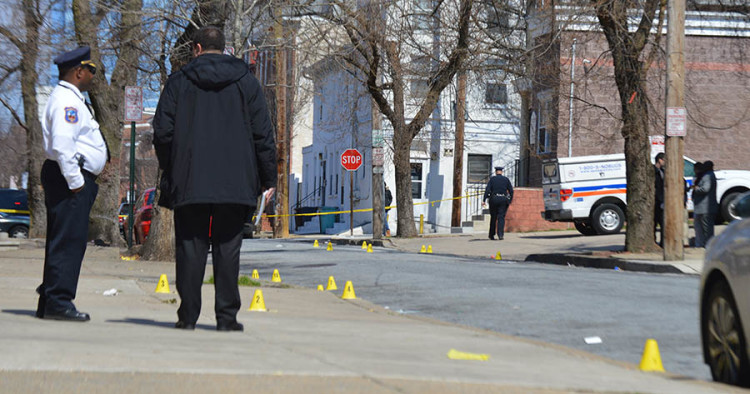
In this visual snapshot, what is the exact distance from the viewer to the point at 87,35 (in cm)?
2056

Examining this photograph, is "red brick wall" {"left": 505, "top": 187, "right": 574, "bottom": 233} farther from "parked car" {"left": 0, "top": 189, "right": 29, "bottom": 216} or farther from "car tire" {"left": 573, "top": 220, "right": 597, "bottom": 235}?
"parked car" {"left": 0, "top": 189, "right": 29, "bottom": 216}

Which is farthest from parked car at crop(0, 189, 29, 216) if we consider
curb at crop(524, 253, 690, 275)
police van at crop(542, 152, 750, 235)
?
curb at crop(524, 253, 690, 275)

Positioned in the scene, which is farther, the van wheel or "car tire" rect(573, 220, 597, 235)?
"car tire" rect(573, 220, 597, 235)

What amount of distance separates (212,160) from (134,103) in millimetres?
12282

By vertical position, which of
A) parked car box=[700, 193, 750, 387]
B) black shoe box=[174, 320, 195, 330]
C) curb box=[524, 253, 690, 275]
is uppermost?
parked car box=[700, 193, 750, 387]

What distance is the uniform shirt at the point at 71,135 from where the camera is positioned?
6805mm

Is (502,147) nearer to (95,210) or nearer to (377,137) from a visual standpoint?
(377,137)

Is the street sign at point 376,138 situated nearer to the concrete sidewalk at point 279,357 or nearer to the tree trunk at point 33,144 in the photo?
the tree trunk at point 33,144

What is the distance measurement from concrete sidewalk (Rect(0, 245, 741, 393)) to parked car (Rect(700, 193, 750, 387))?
209mm

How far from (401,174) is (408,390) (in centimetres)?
2744

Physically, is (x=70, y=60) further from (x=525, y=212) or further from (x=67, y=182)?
(x=525, y=212)

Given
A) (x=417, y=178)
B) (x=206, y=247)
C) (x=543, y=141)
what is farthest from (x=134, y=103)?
(x=417, y=178)

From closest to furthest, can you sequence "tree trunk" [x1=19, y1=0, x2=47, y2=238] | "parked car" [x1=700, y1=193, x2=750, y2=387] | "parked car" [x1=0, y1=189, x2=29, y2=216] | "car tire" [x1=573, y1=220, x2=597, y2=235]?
"parked car" [x1=700, y1=193, x2=750, y2=387]
"tree trunk" [x1=19, y1=0, x2=47, y2=238]
"car tire" [x1=573, y1=220, x2=597, y2=235]
"parked car" [x1=0, y1=189, x2=29, y2=216]

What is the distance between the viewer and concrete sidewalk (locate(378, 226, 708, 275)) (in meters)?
17.7
